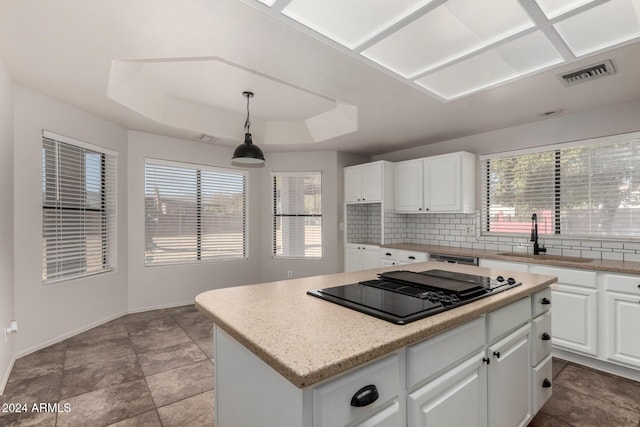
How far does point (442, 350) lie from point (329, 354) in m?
0.56

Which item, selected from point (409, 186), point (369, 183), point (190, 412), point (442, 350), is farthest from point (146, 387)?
point (409, 186)

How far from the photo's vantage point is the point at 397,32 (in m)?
1.93

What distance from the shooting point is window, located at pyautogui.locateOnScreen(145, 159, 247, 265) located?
4.30 m

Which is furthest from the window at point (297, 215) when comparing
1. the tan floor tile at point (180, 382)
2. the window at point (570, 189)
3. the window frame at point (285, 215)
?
the tan floor tile at point (180, 382)

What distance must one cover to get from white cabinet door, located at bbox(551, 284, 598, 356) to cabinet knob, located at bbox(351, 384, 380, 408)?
270cm

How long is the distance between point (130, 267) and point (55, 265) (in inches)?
38.4

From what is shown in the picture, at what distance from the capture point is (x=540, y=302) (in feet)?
6.21

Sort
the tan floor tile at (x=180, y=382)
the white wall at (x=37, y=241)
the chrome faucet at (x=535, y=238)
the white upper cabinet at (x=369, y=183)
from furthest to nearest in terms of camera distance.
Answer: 1. the white upper cabinet at (x=369, y=183)
2. the chrome faucet at (x=535, y=238)
3. the white wall at (x=37, y=241)
4. the tan floor tile at (x=180, y=382)

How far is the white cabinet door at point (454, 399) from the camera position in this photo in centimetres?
110

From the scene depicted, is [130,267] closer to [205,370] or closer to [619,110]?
[205,370]

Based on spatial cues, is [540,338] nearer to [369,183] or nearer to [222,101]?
[369,183]

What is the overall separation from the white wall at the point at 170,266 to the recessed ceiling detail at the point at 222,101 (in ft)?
2.04

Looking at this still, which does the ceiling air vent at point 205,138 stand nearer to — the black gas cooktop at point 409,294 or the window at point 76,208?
the window at point 76,208

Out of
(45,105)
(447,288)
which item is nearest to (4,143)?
(45,105)
